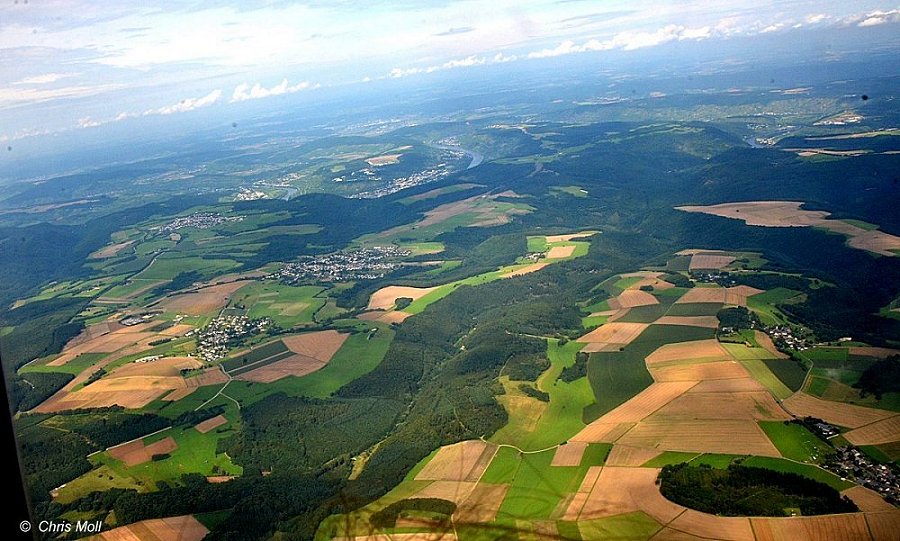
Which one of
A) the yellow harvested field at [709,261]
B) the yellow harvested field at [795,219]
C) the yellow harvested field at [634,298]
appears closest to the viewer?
the yellow harvested field at [634,298]

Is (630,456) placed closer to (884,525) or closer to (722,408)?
(722,408)

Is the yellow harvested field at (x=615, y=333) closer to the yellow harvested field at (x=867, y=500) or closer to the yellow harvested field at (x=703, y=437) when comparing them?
the yellow harvested field at (x=703, y=437)

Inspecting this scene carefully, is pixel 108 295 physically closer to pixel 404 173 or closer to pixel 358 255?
pixel 358 255

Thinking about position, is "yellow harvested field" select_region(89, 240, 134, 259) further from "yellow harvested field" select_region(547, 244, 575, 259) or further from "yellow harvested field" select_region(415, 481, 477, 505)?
Answer: "yellow harvested field" select_region(415, 481, 477, 505)

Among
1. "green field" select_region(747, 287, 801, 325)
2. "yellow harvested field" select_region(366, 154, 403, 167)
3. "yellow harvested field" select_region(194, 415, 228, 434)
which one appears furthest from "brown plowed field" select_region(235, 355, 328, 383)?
"yellow harvested field" select_region(366, 154, 403, 167)

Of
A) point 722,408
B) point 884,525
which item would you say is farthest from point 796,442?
point 884,525

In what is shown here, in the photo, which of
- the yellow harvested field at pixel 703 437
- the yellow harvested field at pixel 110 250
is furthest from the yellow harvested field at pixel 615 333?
the yellow harvested field at pixel 110 250
